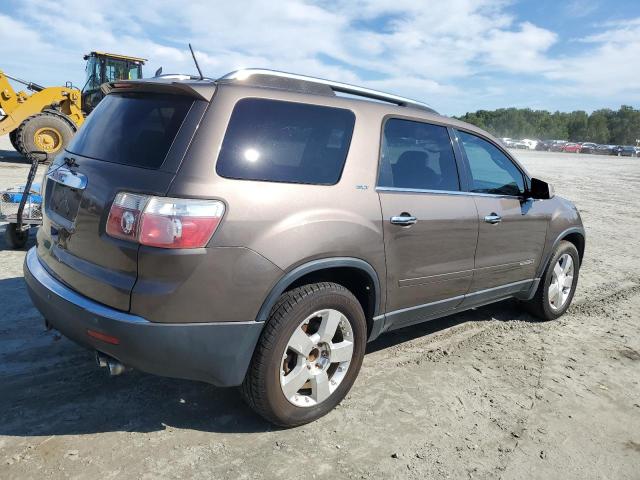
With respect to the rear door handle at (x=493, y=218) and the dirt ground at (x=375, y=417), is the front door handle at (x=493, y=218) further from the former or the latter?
the dirt ground at (x=375, y=417)

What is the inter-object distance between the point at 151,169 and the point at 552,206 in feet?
12.0

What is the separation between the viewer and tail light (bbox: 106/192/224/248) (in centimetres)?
A: 239

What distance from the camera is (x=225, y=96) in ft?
8.68

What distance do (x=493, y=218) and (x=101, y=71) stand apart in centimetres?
1517

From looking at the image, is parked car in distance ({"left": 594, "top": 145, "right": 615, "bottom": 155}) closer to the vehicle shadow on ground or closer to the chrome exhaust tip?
the vehicle shadow on ground

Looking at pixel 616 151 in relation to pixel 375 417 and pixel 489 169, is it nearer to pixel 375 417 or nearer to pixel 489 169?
pixel 489 169

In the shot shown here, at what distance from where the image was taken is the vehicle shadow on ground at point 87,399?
2.85m

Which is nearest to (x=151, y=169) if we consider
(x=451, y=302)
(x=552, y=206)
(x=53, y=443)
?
(x=53, y=443)

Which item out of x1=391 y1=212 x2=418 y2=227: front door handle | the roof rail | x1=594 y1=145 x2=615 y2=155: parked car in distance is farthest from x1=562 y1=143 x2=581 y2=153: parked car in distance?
x1=391 y1=212 x2=418 y2=227: front door handle

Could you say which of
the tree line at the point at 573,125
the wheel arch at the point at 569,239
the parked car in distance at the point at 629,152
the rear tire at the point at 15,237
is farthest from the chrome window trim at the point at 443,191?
the tree line at the point at 573,125

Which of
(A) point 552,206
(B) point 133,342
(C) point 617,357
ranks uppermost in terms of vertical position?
(A) point 552,206

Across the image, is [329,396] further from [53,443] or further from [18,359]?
[18,359]

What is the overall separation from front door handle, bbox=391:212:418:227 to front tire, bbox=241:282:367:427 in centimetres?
54

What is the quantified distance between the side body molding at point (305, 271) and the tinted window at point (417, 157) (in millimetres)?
537
